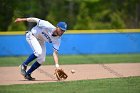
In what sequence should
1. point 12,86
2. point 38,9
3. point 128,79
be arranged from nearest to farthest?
point 12,86
point 128,79
point 38,9

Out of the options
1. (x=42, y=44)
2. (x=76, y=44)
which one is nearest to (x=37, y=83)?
(x=42, y=44)

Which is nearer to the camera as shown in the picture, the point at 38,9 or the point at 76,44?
the point at 76,44

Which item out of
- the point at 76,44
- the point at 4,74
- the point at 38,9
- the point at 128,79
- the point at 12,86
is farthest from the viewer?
the point at 38,9

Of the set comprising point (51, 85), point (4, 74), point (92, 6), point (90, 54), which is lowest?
point (92, 6)

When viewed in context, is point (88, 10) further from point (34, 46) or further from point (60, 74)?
point (60, 74)

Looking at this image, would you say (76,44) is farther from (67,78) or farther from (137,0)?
(137,0)

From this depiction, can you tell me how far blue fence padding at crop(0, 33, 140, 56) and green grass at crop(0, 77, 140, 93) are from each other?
12.3 metres

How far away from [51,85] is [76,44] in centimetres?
1343

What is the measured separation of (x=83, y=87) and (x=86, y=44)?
14119 mm

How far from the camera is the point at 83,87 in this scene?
1080 cm

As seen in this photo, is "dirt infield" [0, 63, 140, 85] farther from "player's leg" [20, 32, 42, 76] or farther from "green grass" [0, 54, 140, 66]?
"green grass" [0, 54, 140, 66]

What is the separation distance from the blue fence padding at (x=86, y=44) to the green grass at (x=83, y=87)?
12.3 m

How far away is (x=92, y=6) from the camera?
155ft

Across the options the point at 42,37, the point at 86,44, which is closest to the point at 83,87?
the point at 42,37
